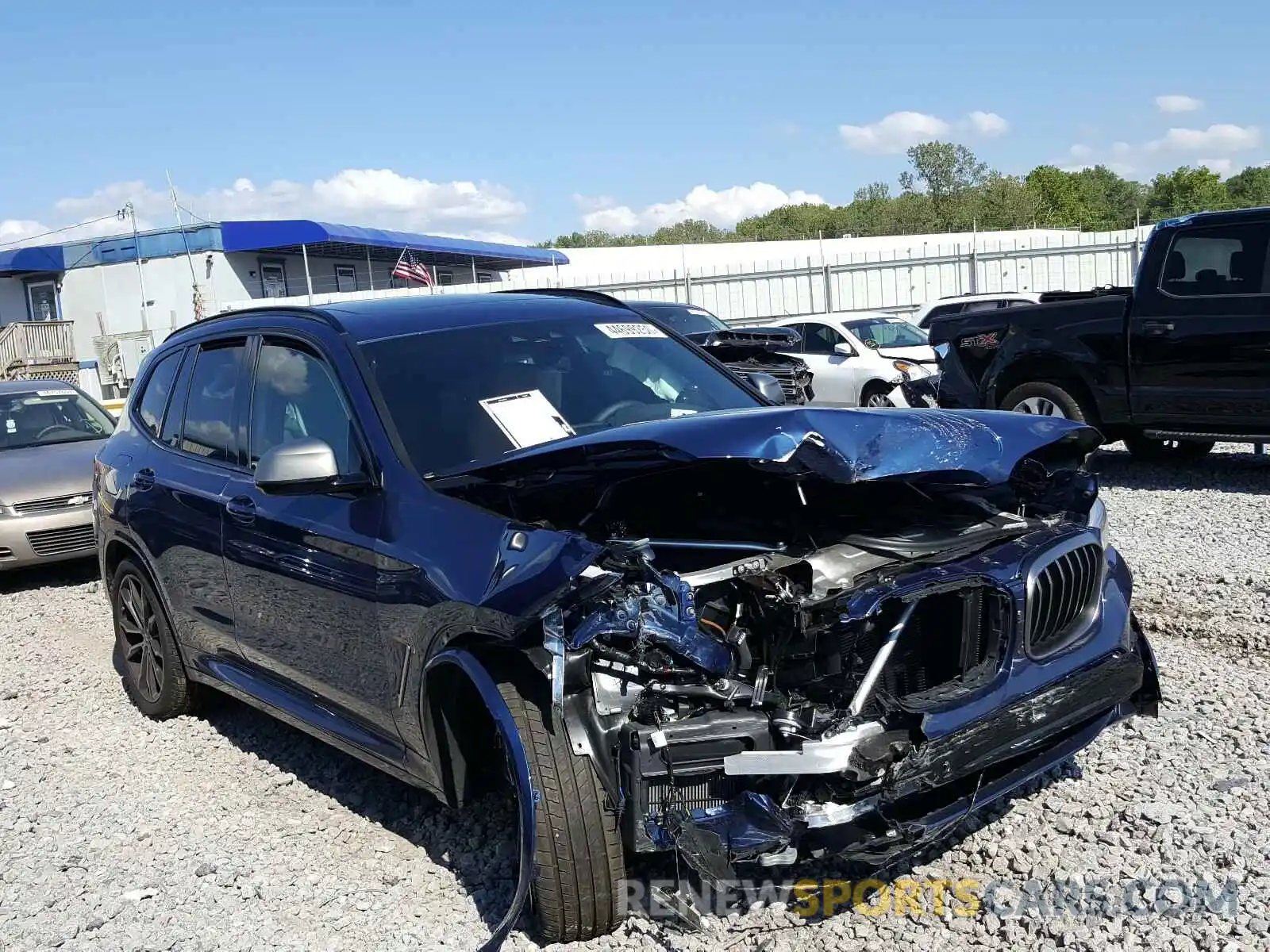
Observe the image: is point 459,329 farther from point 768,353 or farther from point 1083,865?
point 768,353

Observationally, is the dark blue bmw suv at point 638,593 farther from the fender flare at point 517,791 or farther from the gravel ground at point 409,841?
the gravel ground at point 409,841

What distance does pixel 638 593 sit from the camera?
2.92 m

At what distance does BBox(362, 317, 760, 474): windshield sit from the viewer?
377cm

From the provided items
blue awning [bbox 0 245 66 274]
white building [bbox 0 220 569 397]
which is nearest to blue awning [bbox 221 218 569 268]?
white building [bbox 0 220 569 397]

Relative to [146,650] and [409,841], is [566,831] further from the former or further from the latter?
[146,650]

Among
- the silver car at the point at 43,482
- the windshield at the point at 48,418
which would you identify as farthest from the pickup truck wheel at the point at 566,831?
the windshield at the point at 48,418

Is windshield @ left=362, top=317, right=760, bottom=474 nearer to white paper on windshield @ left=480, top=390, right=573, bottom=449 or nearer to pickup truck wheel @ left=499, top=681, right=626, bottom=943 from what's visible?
white paper on windshield @ left=480, top=390, right=573, bottom=449

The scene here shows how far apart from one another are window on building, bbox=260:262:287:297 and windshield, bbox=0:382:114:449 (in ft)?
75.2

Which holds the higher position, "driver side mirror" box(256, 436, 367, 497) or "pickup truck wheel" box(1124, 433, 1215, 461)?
"driver side mirror" box(256, 436, 367, 497)

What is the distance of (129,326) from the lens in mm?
33031

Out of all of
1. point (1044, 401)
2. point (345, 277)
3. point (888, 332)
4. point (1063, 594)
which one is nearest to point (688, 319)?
point (888, 332)

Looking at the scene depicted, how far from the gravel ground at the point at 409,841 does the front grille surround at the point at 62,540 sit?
→ 11.1 feet

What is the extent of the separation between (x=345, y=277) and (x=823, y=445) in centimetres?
3516

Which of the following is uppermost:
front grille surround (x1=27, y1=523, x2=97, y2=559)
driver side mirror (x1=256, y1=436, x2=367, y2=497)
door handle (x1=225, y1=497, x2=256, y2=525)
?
driver side mirror (x1=256, y1=436, x2=367, y2=497)
